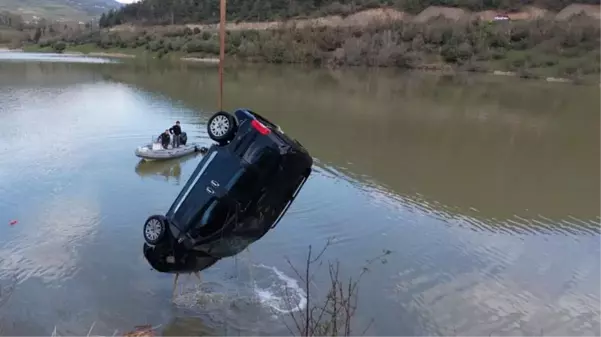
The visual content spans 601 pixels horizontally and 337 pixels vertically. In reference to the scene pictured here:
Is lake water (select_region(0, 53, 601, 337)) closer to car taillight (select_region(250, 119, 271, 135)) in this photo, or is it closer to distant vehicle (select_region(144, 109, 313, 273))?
distant vehicle (select_region(144, 109, 313, 273))

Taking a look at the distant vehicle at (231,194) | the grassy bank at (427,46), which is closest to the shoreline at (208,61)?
the grassy bank at (427,46)

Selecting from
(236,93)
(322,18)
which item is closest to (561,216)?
(236,93)

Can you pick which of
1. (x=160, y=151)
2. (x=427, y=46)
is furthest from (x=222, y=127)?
(x=427, y=46)

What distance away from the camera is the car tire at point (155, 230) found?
7781 millimetres

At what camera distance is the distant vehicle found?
7270mm

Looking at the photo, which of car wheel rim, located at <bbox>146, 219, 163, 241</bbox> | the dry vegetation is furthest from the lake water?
the dry vegetation

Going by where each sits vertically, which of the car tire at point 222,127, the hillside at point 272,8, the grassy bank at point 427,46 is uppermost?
the hillside at point 272,8

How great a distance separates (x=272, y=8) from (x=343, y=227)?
94590 millimetres

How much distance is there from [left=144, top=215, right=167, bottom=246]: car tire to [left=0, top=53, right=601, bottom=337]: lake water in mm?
1453

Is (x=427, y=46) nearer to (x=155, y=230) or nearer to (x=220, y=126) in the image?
(x=220, y=126)

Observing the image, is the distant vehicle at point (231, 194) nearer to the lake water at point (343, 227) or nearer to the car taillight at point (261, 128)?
the car taillight at point (261, 128)

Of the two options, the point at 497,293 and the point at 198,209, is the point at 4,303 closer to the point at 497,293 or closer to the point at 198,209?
the point at 198,209

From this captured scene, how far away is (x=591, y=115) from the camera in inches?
1377

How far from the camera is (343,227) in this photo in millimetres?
12930
